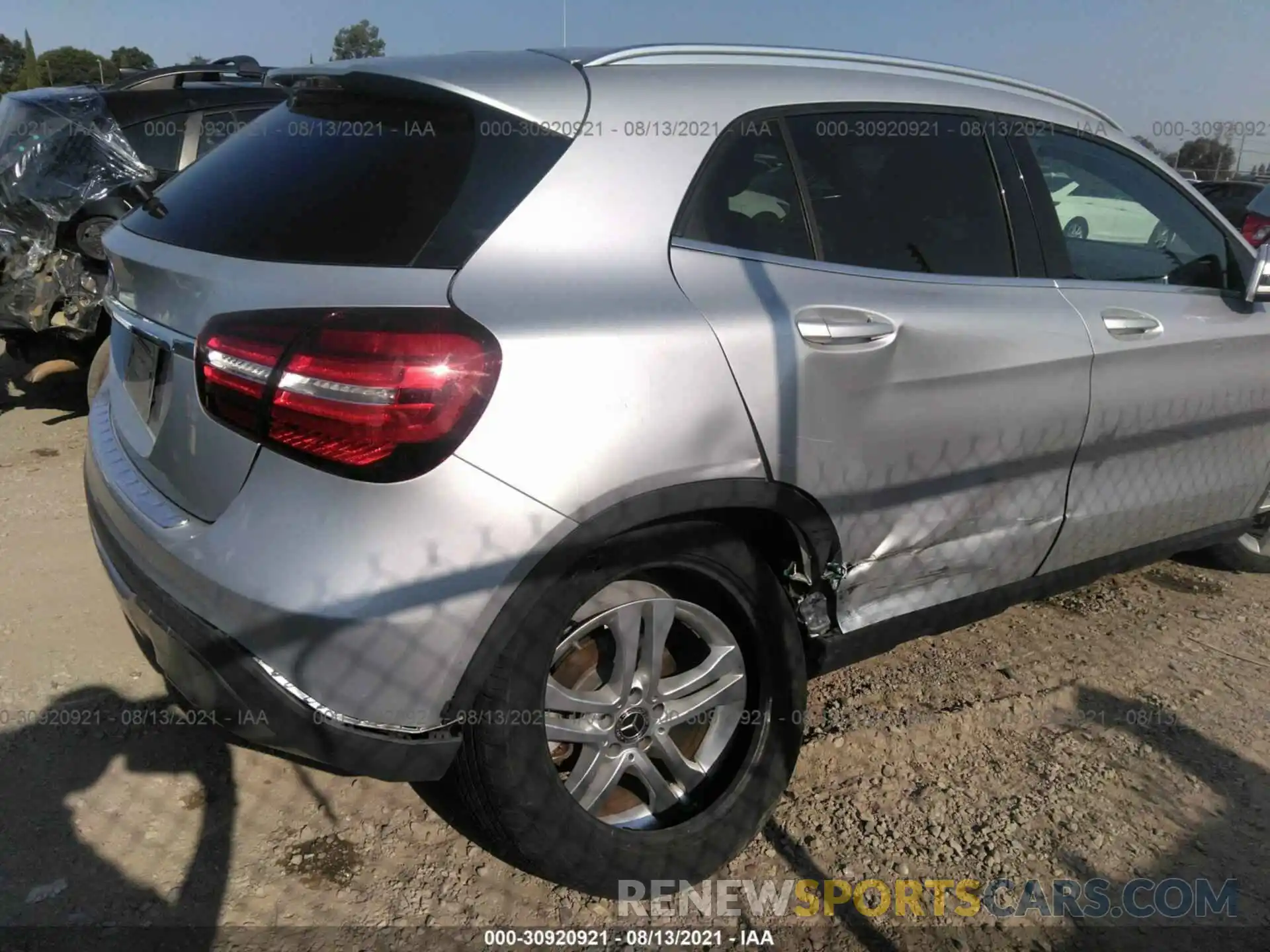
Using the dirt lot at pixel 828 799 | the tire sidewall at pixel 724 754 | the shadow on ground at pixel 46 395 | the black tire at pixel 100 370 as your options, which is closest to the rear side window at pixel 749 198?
the tire sidewall at pixel 724 754

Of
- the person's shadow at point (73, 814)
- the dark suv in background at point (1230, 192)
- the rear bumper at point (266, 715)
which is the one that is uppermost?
the rear bumper at point (266, 715)

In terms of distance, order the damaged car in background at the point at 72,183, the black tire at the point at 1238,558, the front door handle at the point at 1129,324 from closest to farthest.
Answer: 1. the front door handle at the point at 1129,324
2. the black tire at the point at 1238,558
3. the damaged car in background at the point at 72,183

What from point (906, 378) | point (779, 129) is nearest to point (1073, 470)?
point (906, 378)

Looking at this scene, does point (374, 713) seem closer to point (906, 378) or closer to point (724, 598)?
point (724, 598)

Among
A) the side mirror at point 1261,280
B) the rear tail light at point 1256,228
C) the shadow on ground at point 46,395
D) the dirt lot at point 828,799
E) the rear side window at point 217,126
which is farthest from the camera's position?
the rear tail light at point 1256,228

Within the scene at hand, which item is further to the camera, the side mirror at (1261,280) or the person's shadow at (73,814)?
the side mirror at (1261,280)

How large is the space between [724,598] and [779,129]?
1133 millimetres

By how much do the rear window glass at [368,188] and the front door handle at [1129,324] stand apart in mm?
1785

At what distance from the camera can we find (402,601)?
5.77ft

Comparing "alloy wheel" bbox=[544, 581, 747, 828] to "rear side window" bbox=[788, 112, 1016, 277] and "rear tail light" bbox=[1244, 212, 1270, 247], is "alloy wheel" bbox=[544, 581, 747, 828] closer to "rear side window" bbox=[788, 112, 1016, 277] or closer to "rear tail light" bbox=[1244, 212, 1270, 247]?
"rear side window" bbox=[788, 112, 1016, 277]

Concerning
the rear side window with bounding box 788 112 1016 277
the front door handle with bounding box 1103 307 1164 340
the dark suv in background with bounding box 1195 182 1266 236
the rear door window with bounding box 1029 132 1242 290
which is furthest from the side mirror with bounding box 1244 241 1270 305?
the dark suv in background with bounding box 1195 182 1266 236

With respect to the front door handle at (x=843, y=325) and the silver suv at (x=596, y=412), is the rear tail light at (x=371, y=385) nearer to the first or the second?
the silver suv at (x=596, y=412)

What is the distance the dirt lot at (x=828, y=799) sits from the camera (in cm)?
226

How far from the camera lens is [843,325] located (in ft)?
7.38
